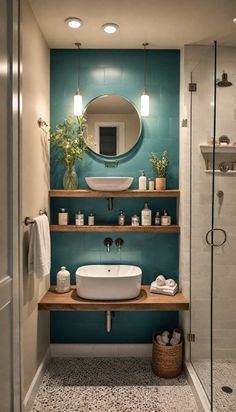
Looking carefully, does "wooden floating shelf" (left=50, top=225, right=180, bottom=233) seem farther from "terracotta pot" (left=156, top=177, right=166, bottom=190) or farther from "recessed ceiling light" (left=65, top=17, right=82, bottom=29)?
"recessed ceiling light" (left=65, top=17, right=82, bottom=29)

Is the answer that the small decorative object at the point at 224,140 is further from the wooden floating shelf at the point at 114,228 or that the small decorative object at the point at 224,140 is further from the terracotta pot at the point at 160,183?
the wooden floating shelf at the point at 114,228

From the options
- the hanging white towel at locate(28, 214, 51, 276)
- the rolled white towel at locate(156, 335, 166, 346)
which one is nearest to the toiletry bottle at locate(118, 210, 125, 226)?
the hanging white towel at locate(28, 214, 51, 276)

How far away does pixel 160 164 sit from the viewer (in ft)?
9.07

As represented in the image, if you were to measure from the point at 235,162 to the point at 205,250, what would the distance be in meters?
0.69

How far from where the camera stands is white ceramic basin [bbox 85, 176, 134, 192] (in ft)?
8.43

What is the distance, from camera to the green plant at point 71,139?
8.84 ft

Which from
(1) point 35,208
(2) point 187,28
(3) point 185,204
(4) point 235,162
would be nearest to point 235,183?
(4) point 235,162

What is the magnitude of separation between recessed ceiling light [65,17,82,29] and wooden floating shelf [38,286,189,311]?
2.08 meters

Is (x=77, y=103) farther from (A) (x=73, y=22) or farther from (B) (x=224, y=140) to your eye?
(B) (x=224, y=140)

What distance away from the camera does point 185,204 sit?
2.65 meters

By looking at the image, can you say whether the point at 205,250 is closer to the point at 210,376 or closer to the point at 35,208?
the point at 210,376

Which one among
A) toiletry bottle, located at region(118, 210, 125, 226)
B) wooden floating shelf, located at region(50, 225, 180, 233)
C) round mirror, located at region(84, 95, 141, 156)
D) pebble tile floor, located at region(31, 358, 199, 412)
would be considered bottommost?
pebble tile floor, located at region(31, 358, 199, 412)

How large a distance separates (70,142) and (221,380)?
2122 millimetres

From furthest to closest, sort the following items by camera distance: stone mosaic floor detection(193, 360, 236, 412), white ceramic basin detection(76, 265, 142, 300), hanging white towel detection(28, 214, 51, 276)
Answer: white ceramic basin detection(76, 265, 142, 300), hanging white towel detection(28, 214, 51, 276), stone mosaic floor detection(193, 360, 236, 412)
